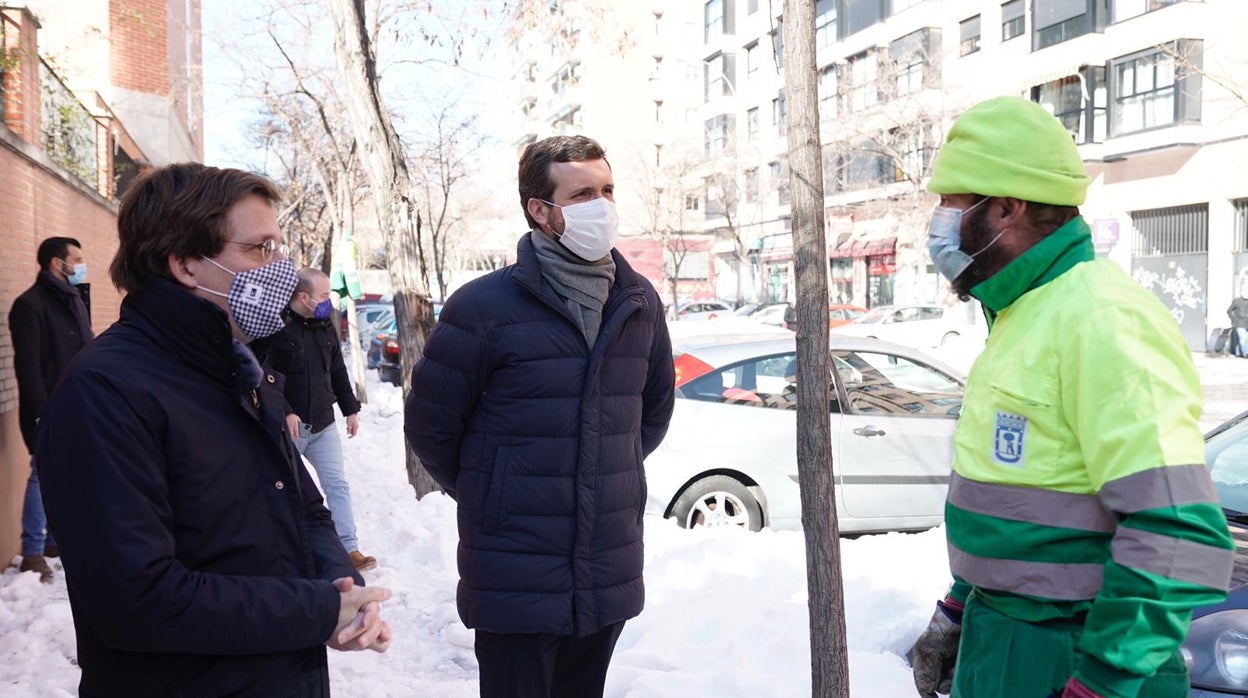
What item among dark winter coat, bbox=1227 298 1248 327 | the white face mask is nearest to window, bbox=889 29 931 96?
dark winter coat, bbox=1227 298 1248 327

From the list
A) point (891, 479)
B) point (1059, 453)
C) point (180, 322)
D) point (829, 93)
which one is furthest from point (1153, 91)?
point (180, 322)

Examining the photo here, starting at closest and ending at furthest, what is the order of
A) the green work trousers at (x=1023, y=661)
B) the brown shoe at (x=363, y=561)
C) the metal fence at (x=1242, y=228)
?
the green work trousers at (x=1023, y=661)
the brown shoe at (x=363, y=561)
the metal fence at (x=1242, y=228)

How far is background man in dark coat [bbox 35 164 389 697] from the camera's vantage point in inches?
73.5

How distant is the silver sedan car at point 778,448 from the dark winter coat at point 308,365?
7.54ft

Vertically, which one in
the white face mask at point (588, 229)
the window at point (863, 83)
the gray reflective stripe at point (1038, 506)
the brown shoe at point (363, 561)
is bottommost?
the brown shoe at point (363, 561)

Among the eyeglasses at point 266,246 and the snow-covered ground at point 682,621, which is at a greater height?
the eyeglasses at point 266,246

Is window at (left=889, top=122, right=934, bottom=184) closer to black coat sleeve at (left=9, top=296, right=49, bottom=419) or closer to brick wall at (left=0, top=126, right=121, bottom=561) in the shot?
brick wall at (left=0, top=126, right=121, bottom=561)

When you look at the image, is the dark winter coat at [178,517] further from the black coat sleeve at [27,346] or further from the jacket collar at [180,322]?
the black coat sleeve at [27,346]

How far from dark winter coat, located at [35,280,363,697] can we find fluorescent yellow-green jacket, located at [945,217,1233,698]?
138 cm

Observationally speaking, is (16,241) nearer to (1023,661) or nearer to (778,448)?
(778,448)

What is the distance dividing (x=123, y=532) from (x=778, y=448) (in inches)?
236

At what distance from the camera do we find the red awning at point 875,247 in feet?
149

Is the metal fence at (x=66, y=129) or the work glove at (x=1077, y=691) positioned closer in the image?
the work glove at (x=1077, y=691)

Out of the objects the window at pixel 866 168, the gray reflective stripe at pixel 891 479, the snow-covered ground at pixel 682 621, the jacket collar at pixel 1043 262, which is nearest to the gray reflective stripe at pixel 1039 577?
the jacket collar at pixel 1043 262
